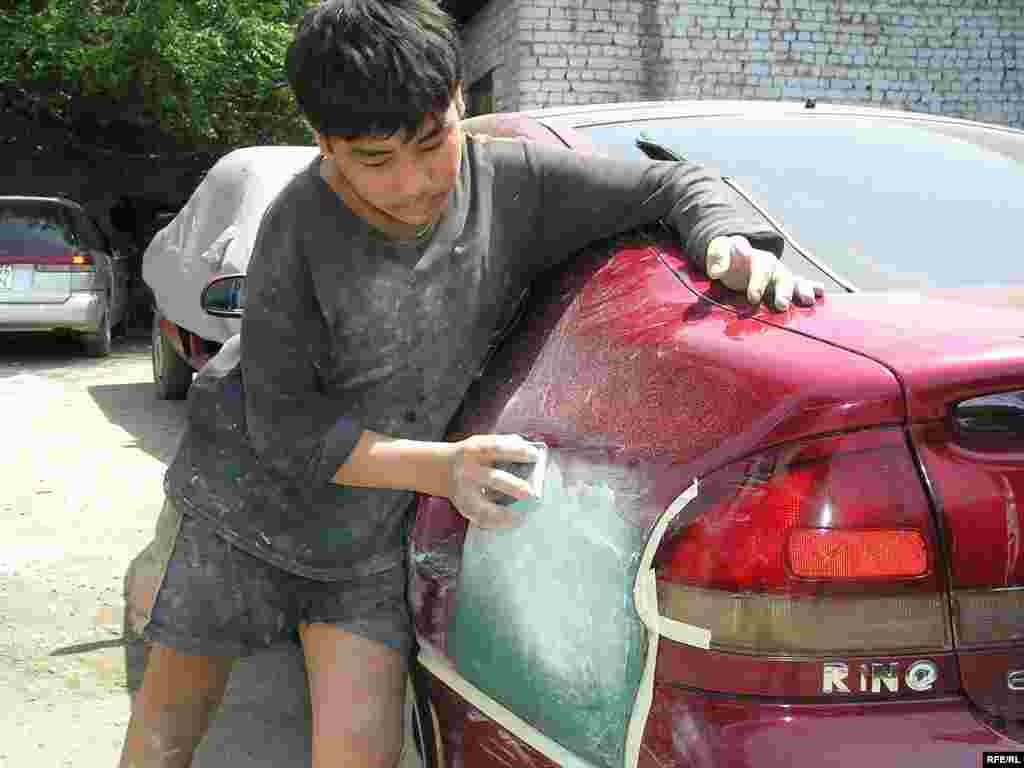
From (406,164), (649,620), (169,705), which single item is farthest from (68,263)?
(649,620)

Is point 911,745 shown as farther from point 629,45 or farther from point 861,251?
point 629,45

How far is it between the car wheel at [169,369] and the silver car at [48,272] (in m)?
2.69

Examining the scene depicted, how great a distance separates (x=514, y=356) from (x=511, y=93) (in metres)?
9.75

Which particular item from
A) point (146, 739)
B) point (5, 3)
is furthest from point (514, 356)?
point (5, 3)

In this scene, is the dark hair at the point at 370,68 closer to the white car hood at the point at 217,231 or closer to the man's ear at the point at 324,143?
the man's ear at the point at 324,143

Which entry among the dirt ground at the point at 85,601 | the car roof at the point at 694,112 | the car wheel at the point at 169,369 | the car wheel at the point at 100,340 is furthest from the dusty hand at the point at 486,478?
the car wheel at the point at 100,340

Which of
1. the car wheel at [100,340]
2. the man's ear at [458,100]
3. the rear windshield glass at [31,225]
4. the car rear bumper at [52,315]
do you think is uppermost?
the man's ear at [458,100]

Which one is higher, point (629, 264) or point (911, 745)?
point (629, 264)

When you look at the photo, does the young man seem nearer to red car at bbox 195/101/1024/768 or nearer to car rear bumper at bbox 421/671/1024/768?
red car at bbox 195/101/1024/768

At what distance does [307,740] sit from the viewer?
3.15 meters

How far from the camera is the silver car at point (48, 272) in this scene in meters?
10.4

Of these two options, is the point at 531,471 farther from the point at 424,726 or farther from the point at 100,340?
the point at 100,340

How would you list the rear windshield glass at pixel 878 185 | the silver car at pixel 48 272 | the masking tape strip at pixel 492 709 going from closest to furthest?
the masking tape strip at pixel 492 709 → the rear windshield glass at pixel 878 185 → the silver car at pixel 48 272

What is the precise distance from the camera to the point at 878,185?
7.35ft
